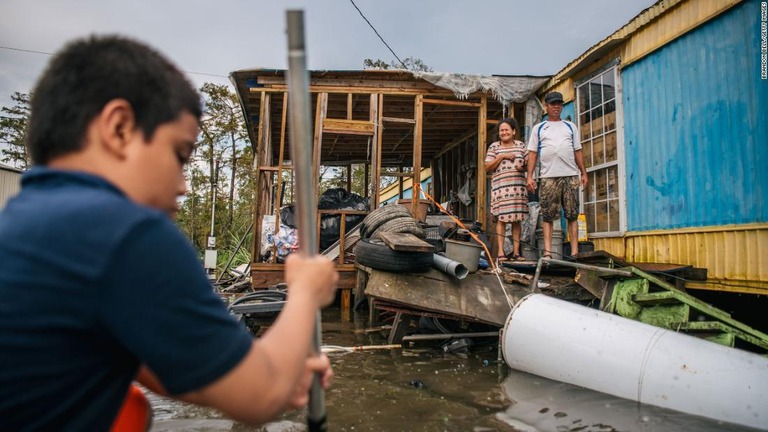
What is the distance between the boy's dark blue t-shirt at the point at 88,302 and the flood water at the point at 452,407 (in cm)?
196

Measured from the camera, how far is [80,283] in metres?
0.78

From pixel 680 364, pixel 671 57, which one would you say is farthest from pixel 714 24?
pixel 680 364

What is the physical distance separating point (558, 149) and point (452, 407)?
4.07 meters

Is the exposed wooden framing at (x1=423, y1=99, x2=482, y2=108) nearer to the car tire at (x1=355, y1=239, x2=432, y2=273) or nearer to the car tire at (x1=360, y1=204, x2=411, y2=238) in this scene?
the car tire at (x1=360, y1=204, x2=411, y2=238)

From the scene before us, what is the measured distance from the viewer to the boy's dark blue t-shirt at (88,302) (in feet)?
2.56

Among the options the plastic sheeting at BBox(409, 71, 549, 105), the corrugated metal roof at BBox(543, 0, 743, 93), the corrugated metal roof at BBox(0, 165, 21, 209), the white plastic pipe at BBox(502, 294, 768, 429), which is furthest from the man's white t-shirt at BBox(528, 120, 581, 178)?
the corrugated metal roof at BBox(0, 165, 21, 209)

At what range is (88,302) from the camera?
791 millimetres

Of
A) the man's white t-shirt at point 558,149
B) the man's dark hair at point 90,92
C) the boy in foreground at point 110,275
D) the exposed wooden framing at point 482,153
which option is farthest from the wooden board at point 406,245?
the exposed wooden framing at point 482,153

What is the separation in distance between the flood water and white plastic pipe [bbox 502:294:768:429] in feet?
0.29

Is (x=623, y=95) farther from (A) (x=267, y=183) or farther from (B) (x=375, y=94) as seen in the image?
(A) (x=267, y=183)

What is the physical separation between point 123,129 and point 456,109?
30.9 ft

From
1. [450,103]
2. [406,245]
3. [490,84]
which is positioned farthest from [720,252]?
[450,103]

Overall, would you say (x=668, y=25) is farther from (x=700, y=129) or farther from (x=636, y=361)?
(x=636, y=361)

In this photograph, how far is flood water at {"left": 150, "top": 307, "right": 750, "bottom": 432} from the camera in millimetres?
2637
